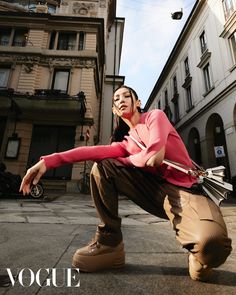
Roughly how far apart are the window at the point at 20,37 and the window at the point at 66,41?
91.1 inches

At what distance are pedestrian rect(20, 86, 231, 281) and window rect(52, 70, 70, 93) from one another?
12.9 m

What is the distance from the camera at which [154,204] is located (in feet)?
5.03

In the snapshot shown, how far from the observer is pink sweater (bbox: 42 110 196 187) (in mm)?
1368

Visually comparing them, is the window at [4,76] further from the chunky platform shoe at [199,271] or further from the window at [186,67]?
the chunky platform shoe at [199,271]

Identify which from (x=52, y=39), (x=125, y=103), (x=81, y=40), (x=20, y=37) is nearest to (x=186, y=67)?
(x=81, y=40)

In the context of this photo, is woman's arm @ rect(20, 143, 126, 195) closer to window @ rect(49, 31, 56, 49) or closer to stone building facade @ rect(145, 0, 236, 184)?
stone building facade @ rect(145, 0, 236, 184)

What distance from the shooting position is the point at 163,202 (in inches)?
56.5

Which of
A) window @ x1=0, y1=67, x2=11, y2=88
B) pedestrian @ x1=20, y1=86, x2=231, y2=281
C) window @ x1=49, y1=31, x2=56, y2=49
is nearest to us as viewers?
pedestrian @ x1=20, y1=86, x2=231, y2=281

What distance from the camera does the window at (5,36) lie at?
49.0ft

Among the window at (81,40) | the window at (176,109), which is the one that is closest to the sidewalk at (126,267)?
the window at (81,40)

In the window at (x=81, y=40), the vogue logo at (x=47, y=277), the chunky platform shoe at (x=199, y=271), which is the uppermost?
the window at (x=81, y=40)

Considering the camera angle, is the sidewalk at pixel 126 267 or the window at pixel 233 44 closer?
the sidewalk at pixel 126 267

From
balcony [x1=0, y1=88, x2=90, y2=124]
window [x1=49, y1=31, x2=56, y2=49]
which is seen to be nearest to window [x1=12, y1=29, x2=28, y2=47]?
window [x1=49, y1=31, x2=56, y2=49]

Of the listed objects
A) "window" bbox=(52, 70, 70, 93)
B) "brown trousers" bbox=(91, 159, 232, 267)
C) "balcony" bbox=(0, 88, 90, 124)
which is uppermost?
"window" bbox=(52, 70, 70, 93)
